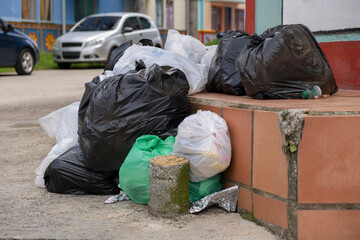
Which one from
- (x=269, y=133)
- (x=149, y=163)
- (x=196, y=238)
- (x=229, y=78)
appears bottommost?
(x=196, y=238)

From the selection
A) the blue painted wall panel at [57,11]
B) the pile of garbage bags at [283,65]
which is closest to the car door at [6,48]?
the blue painted wall panel at [57,11]

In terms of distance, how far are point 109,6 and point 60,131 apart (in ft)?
63.7

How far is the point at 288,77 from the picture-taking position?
10.9 feet

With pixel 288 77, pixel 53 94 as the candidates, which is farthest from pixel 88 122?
pixel 53 94

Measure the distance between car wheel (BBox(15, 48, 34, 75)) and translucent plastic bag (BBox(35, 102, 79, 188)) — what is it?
902 cm

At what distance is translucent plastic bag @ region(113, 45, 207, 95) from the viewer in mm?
3955

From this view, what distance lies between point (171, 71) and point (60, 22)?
58.5ft

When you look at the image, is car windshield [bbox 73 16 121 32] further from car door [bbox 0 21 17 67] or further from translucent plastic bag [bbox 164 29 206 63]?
translucent plastic bag [bbox 164 29 206 63]

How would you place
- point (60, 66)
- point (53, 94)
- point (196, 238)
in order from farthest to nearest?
point (60, 66), point (53, 94), point (196, 238)

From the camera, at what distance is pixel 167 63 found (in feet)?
12.8

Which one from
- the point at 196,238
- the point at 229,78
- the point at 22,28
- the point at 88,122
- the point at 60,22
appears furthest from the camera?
the point at 60,22

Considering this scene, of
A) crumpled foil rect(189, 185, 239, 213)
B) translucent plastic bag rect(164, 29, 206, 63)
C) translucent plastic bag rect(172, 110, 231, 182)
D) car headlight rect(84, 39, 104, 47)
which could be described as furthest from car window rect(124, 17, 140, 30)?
crumpled foil rect(189, 185, 239, 213)

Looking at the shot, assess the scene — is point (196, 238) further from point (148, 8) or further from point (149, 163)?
point (148, 8)

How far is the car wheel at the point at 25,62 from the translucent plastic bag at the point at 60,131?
29.6ft
